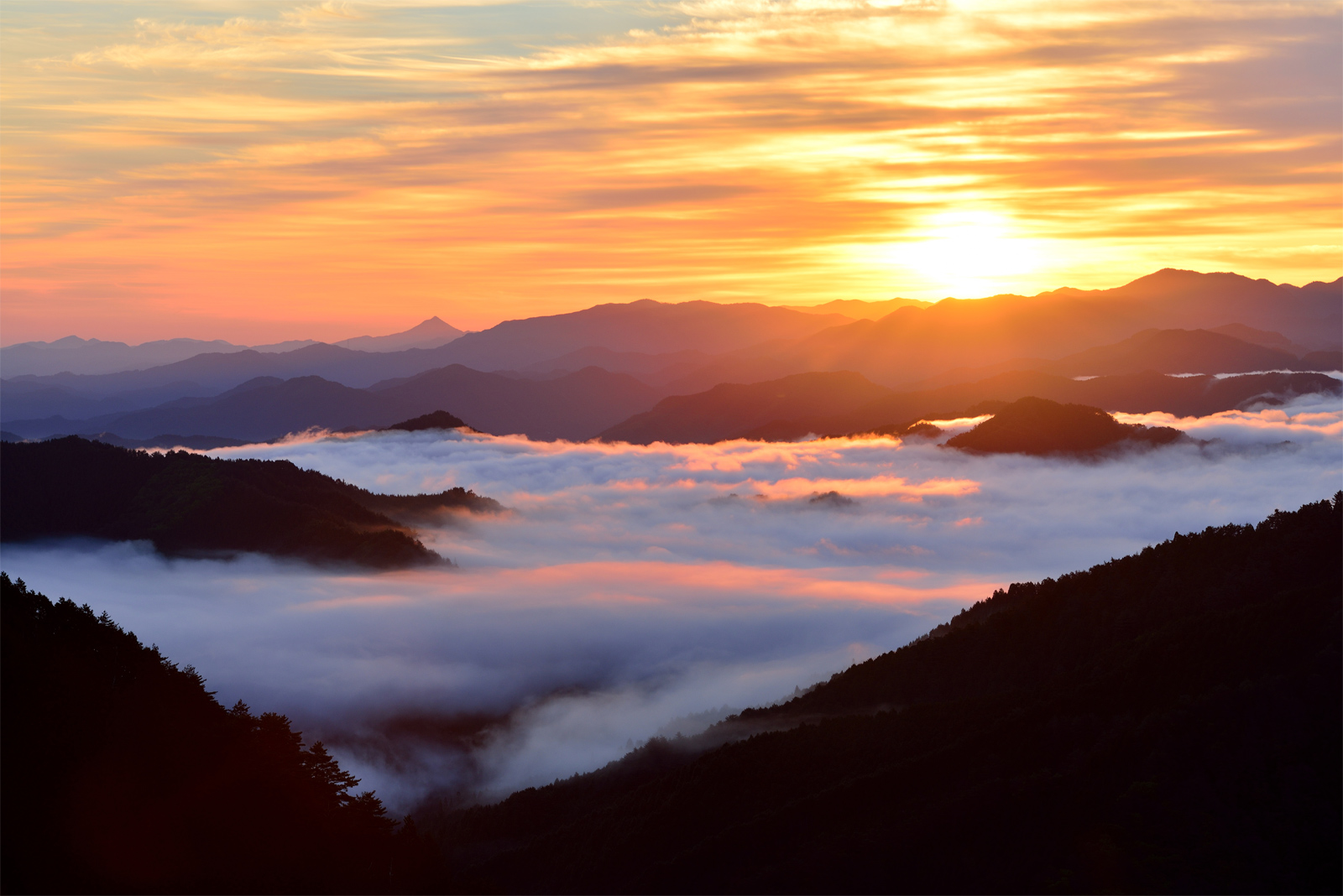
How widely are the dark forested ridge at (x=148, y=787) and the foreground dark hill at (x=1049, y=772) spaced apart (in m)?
13.8

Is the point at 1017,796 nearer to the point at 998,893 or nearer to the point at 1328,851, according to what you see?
the point at 998,893

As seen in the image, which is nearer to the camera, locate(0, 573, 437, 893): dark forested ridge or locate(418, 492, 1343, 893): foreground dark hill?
locate(0, 573, 437, 893): dark forested ridge

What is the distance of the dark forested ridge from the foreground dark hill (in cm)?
1383

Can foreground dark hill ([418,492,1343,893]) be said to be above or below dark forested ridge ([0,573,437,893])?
below

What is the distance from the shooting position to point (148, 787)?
5106 cm

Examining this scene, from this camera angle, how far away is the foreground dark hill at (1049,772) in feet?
236

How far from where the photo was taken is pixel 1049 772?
8556cm

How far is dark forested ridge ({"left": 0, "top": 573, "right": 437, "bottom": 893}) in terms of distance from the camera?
4550 cm

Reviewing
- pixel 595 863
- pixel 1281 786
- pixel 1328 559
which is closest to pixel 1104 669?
pixel 1328 559

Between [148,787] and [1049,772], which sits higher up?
[148,787]

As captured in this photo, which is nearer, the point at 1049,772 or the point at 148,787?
the point at 148,787

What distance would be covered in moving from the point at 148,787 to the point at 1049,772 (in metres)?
67.3

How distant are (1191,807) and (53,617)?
247ft

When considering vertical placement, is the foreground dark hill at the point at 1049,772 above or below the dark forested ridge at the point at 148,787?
below
